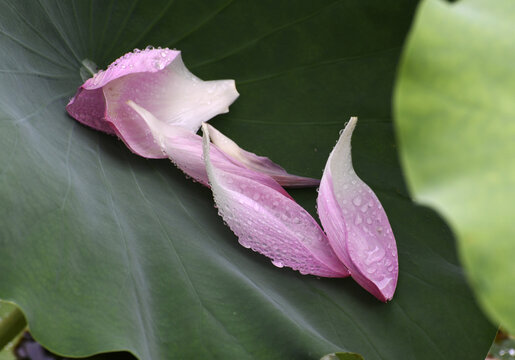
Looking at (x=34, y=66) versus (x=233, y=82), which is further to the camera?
(x=233, y=82)

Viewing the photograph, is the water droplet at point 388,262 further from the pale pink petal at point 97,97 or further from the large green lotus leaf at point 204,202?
the pale pink petal at point 97,97

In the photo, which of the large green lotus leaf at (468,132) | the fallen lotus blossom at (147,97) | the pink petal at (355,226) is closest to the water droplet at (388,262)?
the pink petal at (355,226)

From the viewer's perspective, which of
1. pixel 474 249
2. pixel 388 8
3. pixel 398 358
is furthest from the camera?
pixel 388 8

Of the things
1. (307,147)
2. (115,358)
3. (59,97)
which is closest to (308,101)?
(307,147)

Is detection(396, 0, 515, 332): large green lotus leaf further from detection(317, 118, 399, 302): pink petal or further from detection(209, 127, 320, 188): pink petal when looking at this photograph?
detection(209, 127, 320, 188): pink petal

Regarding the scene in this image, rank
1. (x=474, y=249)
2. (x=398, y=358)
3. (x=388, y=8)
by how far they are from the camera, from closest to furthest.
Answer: (x=474, y=249) → (x=398, y=358) → (x=388, y=8)

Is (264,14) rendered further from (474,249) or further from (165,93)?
(474,249)
